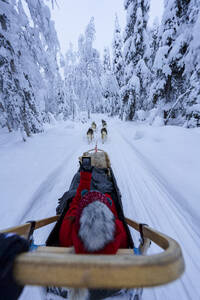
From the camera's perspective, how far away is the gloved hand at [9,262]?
0.39 meters

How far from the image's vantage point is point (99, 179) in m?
2.16

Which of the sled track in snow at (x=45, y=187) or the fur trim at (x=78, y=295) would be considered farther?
the sled track in snow at (x=45, y=187)

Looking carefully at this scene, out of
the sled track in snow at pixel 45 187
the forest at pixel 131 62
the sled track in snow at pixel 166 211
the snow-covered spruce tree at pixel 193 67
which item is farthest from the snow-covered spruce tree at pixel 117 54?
the sled track in snow at pixel 166 211

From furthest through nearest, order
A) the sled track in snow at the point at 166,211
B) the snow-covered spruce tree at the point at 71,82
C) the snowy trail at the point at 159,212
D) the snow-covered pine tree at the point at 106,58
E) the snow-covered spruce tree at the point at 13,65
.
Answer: the snow-covered pine tree at the point at 106,58 < the snow-covered spruce tree at the point at 71,82 < the snow-covered spruce tree at the point at 13,65 < the sled track in snow at the point at 166,211 < the snowy trail at the point at 159,212

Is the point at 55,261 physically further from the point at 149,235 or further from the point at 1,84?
the point at 1,84

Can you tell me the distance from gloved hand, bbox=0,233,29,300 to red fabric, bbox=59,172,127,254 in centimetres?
37

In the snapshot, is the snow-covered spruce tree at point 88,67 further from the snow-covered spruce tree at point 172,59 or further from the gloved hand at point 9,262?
the gloved hand at point 9,262

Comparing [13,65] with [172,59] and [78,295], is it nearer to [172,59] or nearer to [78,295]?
[78,295]

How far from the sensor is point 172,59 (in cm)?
623

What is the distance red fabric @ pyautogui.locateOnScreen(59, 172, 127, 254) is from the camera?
29.5 inches

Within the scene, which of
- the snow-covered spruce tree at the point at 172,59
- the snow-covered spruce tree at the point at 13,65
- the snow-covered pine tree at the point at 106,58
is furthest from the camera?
the snow-covered pine tree at the point at 106,58

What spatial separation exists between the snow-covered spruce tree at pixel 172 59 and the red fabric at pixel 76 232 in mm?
5785

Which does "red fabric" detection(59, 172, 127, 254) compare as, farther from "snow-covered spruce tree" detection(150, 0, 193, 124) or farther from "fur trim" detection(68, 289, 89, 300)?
"snow-covered spruce tree" detection(150, 0, 193, 124)

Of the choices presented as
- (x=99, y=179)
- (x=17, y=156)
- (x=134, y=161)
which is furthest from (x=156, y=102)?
(x=17, y=156)
